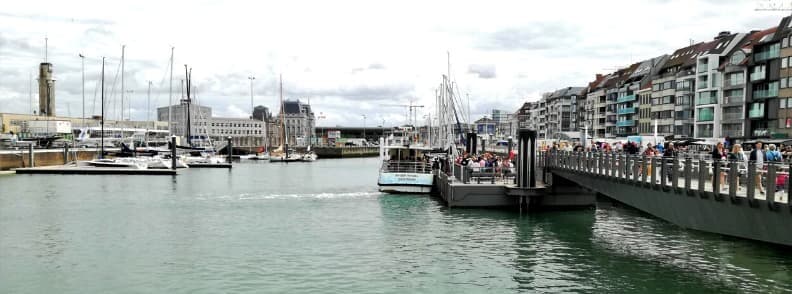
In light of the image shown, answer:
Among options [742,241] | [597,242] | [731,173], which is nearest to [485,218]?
[597,242]

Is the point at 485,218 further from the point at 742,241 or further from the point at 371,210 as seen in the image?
the point at 742,241

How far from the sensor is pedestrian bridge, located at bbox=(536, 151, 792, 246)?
864 inches

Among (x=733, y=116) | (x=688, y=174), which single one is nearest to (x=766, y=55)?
(x=733, y=116)

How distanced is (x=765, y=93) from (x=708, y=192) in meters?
65.7

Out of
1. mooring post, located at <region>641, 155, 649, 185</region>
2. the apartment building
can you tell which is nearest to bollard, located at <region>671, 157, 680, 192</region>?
mooring post, located at <region>641, 155, 649, 185</region>

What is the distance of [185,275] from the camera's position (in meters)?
25.8

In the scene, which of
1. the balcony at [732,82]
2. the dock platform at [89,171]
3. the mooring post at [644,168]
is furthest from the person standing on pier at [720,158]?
the dock platform at [89,171]

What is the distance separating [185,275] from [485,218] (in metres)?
19.4

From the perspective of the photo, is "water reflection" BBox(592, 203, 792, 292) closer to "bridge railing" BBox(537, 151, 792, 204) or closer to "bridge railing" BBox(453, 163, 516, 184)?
"bridge railing" BBox(537, 151, 792, 204)

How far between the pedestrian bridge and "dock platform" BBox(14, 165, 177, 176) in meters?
68.0

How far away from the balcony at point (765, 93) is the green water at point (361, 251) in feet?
143

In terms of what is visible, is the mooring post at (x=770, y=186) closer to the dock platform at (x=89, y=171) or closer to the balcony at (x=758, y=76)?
the balcony at (x=758, y=76)

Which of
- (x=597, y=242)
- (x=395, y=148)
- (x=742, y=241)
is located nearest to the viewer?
(x=742, y=241)

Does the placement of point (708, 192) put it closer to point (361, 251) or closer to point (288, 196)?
point (361, 251)
